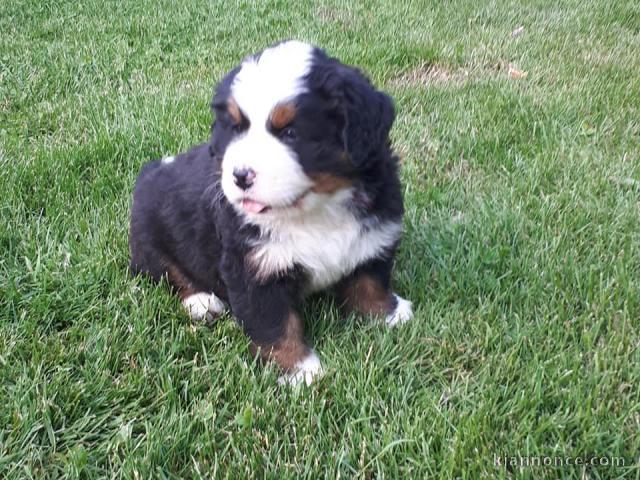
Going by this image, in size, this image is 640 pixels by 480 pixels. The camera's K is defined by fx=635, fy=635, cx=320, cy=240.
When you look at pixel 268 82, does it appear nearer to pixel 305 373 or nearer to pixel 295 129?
pixel 295 129

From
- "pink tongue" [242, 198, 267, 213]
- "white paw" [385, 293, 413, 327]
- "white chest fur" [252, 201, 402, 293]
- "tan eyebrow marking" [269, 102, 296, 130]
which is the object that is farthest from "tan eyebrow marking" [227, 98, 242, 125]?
"white paw" [385, 293, 413, 327]

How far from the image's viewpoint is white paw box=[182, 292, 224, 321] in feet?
8.66

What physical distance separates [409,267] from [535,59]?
3.11 meters

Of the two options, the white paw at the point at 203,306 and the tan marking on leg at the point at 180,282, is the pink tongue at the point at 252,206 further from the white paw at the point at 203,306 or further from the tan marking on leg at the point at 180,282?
the tan marking on leg at the point at 180,282

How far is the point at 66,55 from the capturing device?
549 centimetres

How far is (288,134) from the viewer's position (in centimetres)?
200

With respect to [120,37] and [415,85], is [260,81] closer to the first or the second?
[415,85]

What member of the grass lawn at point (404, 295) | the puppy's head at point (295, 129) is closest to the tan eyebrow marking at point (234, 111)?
the puppy's head at point (295, 129)

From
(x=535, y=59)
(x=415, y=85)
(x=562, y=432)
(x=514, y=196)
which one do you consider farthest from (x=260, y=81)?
(x=535, y=59)

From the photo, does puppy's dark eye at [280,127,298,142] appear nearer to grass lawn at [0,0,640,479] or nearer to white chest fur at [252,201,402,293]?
white chest fur at [252,201,402,293]

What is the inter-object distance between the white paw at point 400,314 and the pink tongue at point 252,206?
761 mm

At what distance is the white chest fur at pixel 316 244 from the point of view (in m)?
2.25

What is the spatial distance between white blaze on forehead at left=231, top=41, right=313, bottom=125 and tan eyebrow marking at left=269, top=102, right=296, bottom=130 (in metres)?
0.02

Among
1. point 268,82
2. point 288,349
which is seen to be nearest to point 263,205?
point 268,82
